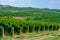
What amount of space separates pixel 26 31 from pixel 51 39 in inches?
284

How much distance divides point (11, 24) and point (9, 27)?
1.50 metres

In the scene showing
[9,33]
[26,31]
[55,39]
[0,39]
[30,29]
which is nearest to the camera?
[0,39]

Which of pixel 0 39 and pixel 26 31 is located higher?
pixel 0 39

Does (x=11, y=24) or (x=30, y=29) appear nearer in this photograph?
(x=11, y=24)

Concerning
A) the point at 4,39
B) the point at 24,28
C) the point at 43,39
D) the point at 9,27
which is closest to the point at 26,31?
the point at 24,28

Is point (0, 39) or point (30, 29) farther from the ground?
point (0, 39)

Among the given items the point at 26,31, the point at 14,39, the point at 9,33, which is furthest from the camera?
the point at 26,31

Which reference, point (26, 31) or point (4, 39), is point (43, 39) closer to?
point (4, 39)

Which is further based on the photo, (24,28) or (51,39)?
(24,28)

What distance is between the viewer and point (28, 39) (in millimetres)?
24438

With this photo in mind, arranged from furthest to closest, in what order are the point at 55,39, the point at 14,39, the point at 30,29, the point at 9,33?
1. the point at 30,29
2. the point at 9,33
3. the point at 55,39
4. the point at 14,39

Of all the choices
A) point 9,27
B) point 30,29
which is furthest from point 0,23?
point 30,29

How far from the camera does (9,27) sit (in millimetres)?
29484

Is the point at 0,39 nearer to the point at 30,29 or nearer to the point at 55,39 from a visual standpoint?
the point at 55,39
